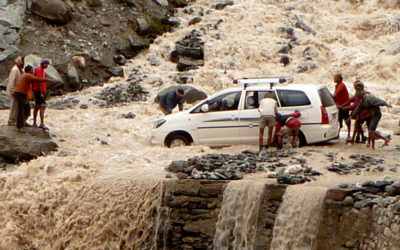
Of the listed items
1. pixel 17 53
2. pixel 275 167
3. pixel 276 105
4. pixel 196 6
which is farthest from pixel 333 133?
pixel 196 6

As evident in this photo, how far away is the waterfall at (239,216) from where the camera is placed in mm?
14203

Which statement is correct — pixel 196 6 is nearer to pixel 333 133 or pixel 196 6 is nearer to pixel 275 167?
pixel 333 133

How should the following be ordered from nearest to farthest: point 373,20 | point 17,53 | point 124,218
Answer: point 124,218, point 17,53, point 373,20

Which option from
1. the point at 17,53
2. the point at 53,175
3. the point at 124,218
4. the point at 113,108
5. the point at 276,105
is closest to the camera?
the point at 124,218

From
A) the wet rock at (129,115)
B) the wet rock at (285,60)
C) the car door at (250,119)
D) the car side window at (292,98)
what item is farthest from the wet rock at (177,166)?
the wet rock at (285,60)

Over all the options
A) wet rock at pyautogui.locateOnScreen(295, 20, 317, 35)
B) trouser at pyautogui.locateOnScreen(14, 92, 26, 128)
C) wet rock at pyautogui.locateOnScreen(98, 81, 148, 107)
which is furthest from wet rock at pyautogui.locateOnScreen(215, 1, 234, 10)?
trouser at pyautogui.locateOnScreen(14, 92, 26, 128)

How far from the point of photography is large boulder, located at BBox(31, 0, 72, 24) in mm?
28500

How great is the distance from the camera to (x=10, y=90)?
747 inches

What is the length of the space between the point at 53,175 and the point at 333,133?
639 centimetres

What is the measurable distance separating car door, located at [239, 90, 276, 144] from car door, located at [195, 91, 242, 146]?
14cm

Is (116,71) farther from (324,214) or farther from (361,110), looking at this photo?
(324,214)

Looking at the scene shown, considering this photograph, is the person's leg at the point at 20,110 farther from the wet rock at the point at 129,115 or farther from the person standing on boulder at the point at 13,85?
the wet rock at the point at 129,115

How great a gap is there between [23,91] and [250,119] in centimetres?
521

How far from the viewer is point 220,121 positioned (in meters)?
19.2
